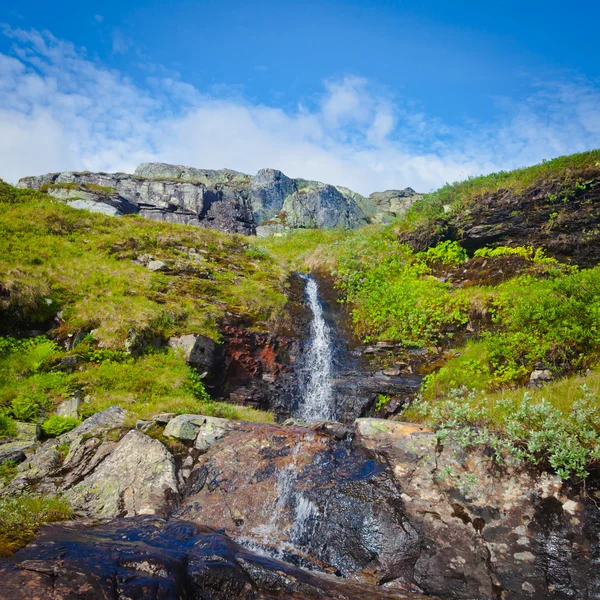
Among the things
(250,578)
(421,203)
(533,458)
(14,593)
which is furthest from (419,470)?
(421,203)

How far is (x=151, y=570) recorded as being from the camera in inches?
134

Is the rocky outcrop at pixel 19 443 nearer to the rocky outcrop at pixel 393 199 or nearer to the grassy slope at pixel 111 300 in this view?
the grassy slope at pixel 111 300

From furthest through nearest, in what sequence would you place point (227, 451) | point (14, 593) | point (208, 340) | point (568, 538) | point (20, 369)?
point (208, 340), point (20, 369), point (227, 451), point (568, 538), point (14, 593)

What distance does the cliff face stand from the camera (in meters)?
41.8

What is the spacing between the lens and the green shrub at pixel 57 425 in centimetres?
864

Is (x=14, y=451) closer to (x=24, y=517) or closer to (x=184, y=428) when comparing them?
(x=184, y=428)

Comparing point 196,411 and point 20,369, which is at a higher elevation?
point 20,369

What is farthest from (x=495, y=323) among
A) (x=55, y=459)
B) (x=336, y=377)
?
(x=55, y=459)

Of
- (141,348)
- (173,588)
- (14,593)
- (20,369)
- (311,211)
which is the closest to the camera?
(14,593)

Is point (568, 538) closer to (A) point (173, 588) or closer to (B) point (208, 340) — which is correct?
(A) point (173, 588)

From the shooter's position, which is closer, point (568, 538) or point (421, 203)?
point (568, 538)

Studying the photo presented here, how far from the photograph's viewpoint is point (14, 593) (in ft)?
8.81

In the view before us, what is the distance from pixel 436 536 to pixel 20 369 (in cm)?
1105

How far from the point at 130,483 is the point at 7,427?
395 cm
